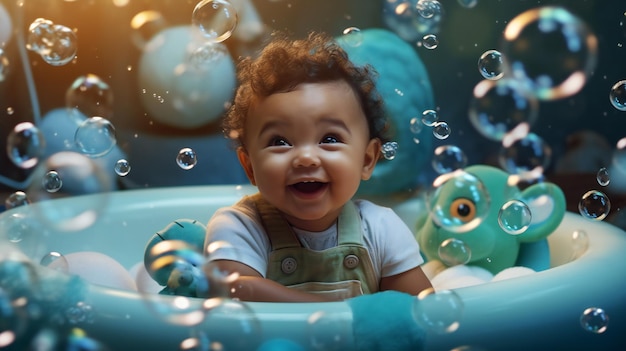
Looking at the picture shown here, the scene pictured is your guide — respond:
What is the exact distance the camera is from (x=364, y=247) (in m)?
1.00

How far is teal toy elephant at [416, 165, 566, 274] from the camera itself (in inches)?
42.9

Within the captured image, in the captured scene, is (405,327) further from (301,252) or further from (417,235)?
(417,235)

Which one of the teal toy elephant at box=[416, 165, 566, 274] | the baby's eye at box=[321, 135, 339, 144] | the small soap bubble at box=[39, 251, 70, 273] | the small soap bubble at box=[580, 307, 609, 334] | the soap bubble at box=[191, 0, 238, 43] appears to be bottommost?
the teal toy elephant at box=[416, 165, 566, 274]

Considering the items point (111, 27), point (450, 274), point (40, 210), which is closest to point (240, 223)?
point (40, 210)

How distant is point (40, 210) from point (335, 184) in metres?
0.38

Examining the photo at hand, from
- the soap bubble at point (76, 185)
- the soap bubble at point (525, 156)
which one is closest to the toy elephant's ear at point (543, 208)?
the soap bubble at point (525, 156)

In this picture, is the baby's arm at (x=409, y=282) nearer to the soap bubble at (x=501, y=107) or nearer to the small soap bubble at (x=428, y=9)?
the soap bubble at (x=501, y=107)

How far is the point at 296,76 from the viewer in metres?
0.97

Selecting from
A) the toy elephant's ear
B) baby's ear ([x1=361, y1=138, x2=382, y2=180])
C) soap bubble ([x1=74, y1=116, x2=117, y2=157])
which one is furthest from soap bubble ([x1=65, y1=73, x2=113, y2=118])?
the toy elephant's ear

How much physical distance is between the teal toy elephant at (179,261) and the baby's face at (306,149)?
0.13m

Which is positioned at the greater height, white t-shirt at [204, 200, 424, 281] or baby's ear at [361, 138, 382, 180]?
baby's ear at [361, 138, 382, 180]

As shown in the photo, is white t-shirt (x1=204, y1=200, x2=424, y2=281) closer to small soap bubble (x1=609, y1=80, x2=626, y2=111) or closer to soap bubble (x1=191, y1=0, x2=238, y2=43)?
soap bubble (x1=191, y1=0, x2=238, y2=43)

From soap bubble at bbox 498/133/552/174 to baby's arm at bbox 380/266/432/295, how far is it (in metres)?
0.18

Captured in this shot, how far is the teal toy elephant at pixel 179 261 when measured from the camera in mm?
805
